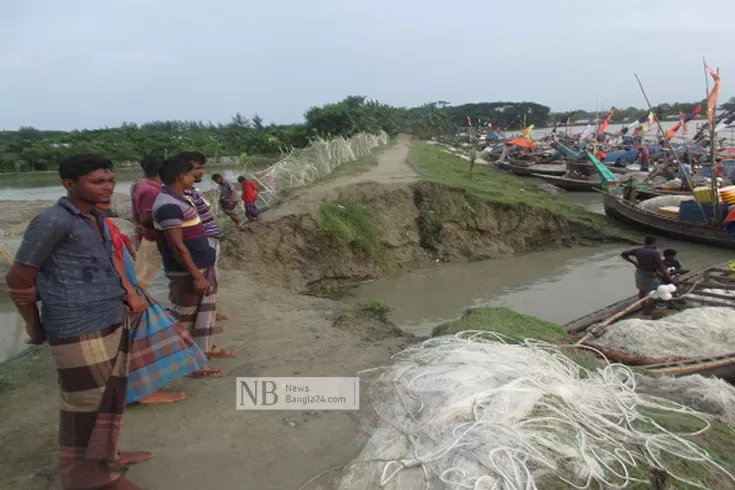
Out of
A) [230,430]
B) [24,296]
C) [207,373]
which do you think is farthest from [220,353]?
[24,296]

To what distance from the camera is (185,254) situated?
3.30 metres

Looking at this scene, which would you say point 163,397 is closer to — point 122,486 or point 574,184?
point 122,486

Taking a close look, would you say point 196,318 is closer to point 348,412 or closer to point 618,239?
point 348,412

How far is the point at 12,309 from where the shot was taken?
7293mm

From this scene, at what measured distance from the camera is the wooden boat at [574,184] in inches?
779

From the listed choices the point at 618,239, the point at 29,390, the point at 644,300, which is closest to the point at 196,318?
the point at 29,390

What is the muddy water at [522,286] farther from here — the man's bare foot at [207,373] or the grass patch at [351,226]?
the man's bare foot at [207,373]

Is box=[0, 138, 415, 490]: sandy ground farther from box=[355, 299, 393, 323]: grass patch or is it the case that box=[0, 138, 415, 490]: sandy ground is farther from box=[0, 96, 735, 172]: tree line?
box=[0, 96, 735, 172]: tree line

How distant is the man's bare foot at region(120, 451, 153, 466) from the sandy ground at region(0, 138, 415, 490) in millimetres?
41

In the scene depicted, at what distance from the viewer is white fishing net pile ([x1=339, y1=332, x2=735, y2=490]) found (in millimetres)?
2336

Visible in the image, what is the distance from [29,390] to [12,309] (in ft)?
15.1

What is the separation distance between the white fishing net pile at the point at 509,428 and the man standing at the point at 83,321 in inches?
45.8

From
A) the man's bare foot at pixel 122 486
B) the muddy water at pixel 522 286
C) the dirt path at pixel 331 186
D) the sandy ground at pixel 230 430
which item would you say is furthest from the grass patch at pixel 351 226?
the man's bare foot at pixel 122 486

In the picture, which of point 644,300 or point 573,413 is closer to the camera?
point 573,413
